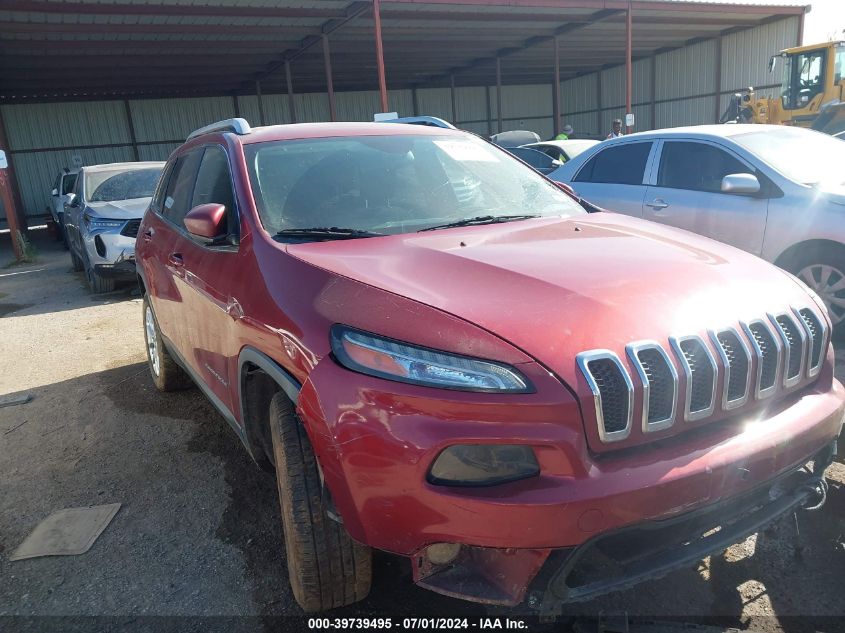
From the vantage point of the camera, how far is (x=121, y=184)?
911cm

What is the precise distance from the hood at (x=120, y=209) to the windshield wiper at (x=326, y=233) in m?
6.51

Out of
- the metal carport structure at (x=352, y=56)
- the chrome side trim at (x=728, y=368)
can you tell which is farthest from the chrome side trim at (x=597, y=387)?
the metal carport structure at (x=352, y=56)

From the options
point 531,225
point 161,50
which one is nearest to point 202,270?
point 531,225

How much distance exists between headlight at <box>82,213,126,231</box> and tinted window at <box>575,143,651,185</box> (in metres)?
5.73

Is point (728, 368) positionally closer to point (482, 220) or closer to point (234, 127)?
point (482, 220)

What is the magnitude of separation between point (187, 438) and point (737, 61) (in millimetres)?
25118

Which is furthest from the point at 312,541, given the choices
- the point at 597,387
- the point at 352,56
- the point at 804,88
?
the point at 352,56

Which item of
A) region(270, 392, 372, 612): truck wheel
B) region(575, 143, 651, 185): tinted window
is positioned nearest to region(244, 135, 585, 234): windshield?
region(270, 392, 372, 612): truck wheel

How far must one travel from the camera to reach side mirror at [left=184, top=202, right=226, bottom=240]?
2639mm

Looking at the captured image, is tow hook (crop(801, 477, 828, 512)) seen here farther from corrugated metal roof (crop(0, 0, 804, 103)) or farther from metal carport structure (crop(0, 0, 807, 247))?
corrugated metal roof (crop(0, 0, 804, 103))

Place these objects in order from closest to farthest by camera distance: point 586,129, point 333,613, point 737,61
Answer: point 333,613 < point 737,61 < point 586,129

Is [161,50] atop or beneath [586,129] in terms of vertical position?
atop

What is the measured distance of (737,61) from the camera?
75.8 ft

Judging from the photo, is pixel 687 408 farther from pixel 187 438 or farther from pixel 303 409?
pixel 187 438
